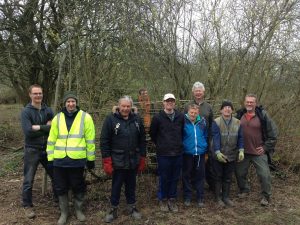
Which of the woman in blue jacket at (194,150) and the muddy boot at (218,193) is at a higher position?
the woman in blue jacket at (194,150)

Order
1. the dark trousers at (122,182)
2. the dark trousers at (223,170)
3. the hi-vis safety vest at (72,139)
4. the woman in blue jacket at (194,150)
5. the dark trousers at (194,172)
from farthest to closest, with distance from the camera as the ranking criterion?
the dark trousers at (223,170) → the dark trousers at (194,172) → the woman in blue jacket at (194,150) → the dark trousers at (122,182) → the hi-vis safety vest at (72,139)

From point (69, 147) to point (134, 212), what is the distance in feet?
4.68

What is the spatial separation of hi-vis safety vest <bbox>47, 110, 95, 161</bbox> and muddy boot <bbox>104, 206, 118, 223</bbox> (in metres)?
0.85

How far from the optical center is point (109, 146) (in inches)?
209

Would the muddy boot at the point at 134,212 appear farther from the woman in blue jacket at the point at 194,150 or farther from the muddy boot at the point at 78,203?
the woman in blue jacket at the point at 194,150

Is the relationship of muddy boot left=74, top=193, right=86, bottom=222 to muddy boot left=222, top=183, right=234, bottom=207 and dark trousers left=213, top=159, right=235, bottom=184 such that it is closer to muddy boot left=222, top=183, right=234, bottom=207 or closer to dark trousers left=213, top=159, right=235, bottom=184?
dark trousers left=213, top=159, right=235, bottom=184

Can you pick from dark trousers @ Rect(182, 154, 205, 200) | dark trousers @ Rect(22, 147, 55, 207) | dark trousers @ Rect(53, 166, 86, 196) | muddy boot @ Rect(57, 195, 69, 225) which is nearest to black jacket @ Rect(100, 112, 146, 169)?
dark trousers @ Rect(53, 166, 86, 196)

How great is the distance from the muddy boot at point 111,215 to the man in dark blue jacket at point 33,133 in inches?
44.5

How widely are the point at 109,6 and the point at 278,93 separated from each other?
13.7 ft

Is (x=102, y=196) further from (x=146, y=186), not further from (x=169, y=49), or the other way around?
(x=169, y=49)

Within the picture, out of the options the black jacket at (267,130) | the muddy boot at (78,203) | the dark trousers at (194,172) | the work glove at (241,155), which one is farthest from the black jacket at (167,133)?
the black jacket at (267,130)

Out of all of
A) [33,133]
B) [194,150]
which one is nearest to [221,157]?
[194,150]

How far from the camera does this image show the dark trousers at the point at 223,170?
6.09m

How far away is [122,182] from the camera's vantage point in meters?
5.48
